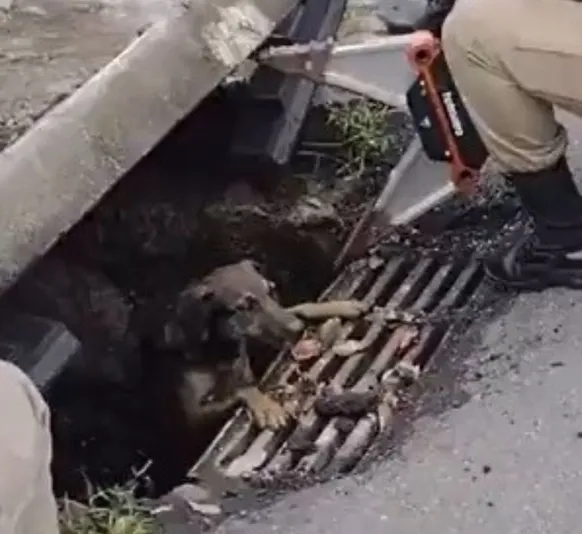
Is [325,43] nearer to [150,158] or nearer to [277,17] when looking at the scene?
[277,17]

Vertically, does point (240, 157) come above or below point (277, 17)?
below

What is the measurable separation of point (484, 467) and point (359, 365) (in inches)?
33.9

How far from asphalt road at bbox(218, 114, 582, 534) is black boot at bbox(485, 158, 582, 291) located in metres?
0.31

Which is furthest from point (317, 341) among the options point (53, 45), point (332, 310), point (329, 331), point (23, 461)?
point (23, 461)

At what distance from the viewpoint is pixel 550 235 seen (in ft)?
17.3

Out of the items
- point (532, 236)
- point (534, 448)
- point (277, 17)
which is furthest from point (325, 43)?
point (534, 448)

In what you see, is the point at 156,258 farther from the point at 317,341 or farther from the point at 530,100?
the point at 530,100

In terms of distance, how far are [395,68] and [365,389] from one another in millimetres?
1254

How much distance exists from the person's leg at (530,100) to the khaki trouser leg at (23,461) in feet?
7.70

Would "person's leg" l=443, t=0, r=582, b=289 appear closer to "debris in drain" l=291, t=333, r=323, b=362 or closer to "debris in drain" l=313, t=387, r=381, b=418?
"debris in drain" l=291, t=333, r=323, b=362

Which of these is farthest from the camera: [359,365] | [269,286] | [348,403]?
[269,286]

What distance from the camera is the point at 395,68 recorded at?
225 inches

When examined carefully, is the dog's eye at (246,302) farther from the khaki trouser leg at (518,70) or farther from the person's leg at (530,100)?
the khaki trouser leg at (518,70)

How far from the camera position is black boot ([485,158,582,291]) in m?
5.22
